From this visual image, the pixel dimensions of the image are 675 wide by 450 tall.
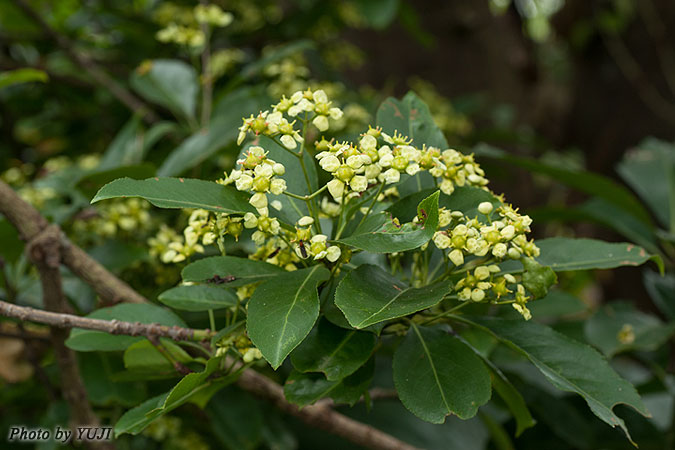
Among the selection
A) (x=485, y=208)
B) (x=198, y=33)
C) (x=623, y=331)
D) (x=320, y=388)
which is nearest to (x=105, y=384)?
(x=320, y=388)

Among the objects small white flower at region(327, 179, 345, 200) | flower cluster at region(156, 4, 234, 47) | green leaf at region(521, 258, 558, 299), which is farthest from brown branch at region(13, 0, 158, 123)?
green leaf at region(521, 258, 558, 299)

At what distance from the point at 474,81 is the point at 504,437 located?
6.43ft

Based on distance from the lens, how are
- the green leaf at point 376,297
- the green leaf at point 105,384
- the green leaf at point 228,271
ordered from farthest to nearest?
the green leaf at point 105,384 < the green leaf at point 228,271 < the green leaf at point 376,297

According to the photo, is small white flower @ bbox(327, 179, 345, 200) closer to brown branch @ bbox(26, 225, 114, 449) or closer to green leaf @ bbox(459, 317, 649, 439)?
green leaf @ bbox(459, 317, 649, 439)

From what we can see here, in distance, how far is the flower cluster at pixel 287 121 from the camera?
722mm

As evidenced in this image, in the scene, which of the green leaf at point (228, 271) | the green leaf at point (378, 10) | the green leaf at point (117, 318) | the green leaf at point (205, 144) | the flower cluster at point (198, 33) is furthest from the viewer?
the green leaf at point (378, 10)

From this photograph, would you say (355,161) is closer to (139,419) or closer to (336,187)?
(336,187)

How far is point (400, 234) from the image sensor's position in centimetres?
68

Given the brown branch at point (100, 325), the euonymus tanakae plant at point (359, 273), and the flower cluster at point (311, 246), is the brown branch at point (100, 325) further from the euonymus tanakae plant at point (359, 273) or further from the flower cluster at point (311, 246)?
the flower cluster at point (311, 246)

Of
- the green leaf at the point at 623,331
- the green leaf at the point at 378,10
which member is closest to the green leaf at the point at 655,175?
the green leaf at the point at 623,331

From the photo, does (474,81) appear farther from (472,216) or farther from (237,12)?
(472,216)

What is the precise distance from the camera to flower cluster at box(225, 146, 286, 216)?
678 millimetres

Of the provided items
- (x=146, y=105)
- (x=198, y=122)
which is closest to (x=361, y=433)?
(x=198, y=122)

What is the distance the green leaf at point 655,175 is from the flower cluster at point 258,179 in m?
1.22
